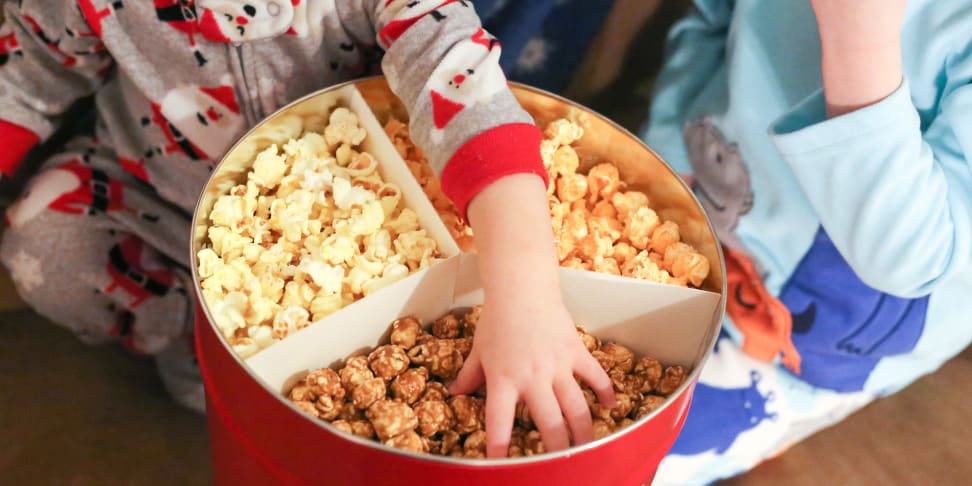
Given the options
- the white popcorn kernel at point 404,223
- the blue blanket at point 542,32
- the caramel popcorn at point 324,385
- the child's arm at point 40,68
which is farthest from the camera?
the blue blanket at point 542,32

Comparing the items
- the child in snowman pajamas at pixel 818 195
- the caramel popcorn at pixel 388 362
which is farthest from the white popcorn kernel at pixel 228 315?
the child in snowman pajamas at pixel 818 195

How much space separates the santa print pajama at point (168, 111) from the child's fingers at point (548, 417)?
16 centimetres

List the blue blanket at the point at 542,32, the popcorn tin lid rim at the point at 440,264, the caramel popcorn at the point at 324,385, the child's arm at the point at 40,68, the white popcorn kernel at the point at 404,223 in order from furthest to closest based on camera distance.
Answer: the blue blanket at the point at 542,32 → the child's arm at the point at 40,68 → the white popcorn kernel at the point at 404,223 → the caramel popcorn at the point at 324,385 → the popcorn tin lid rim at the point at 440,264

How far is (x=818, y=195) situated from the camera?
78cm

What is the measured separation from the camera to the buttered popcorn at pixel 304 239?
0.66 m

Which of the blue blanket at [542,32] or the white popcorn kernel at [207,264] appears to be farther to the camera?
the blue blanket at [542,32]

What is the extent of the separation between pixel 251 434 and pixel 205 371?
0.08 m

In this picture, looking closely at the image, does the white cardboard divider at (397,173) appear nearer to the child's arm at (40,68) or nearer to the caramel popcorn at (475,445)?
the caramel popcorn at (475,445)

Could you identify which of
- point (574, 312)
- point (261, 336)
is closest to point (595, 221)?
point (574, 312)

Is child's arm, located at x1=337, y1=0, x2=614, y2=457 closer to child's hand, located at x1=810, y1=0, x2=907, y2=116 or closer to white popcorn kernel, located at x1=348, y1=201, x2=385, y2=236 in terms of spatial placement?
white popcorn kernel, located at x1=348, y1=201, x2=385, y2=236

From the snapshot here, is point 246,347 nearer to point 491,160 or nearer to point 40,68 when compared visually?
point 491,160

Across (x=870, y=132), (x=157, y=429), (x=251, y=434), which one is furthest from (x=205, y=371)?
(x=870, y=132)

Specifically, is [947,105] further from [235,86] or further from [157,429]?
[157,429]

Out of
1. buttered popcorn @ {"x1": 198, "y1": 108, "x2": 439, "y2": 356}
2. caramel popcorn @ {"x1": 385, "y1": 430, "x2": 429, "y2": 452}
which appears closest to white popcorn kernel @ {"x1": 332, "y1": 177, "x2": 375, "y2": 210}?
buttered popcorn @ {"x1": 198, "y1": 108, "x2": 439, "y2": 356}
